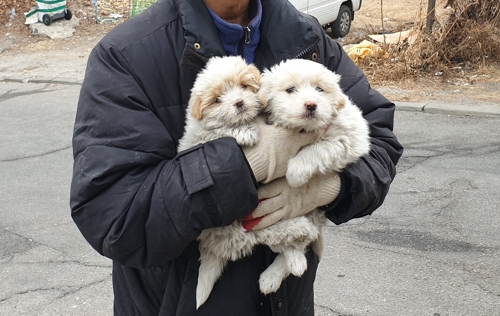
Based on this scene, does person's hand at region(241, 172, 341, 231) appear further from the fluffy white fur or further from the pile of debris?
the pile of debris

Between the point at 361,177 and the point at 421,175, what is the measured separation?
461 cm

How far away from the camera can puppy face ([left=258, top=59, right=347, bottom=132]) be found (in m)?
2.09

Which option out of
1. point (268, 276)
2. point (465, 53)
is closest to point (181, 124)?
point (268, 276)

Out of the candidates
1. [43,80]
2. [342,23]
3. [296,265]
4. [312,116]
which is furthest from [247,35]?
[342,23]

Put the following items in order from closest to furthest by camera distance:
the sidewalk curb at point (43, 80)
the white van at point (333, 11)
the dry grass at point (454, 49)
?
the dry grass at point (454, 49) → the sidewalk curb at point (43, 80) → the white van at point (333, 11)

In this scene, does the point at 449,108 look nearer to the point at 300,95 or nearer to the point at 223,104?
the point at 300,95

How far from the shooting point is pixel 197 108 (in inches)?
79.8

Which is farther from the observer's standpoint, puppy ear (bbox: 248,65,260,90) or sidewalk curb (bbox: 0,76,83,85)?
sidewalk curb (bbox: 0,76,83,85)

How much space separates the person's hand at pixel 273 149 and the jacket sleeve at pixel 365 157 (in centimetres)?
19

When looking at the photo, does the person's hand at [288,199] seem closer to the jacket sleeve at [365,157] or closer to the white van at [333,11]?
the jacket sleeve at [365,157]

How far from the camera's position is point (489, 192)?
598 centimetres

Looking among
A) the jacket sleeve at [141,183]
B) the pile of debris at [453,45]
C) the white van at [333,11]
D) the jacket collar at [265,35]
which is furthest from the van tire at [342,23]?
the jacket sleeve at [141,183]

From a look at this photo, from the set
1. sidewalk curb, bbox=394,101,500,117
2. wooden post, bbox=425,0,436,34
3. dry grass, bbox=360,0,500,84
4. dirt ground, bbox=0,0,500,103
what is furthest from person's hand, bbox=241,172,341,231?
wooden post, bbox=425,0,436,34

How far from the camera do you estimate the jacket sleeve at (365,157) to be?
83.8 inches
